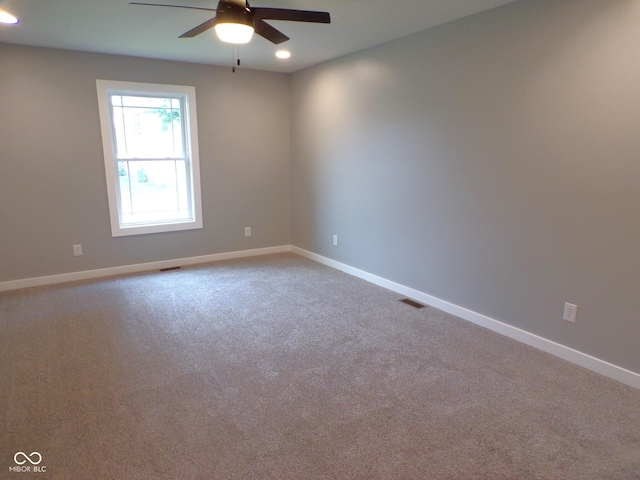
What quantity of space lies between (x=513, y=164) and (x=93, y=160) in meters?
4.10

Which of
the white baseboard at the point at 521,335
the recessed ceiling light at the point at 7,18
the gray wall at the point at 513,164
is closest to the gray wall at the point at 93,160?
the recessed ceiling light at the point at 7,18

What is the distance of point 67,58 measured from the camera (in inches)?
162

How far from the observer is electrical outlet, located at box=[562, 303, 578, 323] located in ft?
8.87

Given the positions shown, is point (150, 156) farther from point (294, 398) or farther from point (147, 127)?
point (294, 398)

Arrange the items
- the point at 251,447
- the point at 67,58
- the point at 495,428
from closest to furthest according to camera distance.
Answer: the point at 251,447
the point at 495,428
the point at 67,58

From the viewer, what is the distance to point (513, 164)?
294 cm

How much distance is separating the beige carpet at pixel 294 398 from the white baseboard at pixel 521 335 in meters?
0.08

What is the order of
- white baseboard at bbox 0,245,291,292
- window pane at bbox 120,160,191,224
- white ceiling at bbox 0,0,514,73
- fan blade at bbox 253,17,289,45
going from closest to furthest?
1. fan blade at bbox 253,17,289,45
2. white ceiling at bbox 0,0,514,73
3. white baseboard at bbox 0,245,291,292
4. window pane at bbox 120,160,191,224

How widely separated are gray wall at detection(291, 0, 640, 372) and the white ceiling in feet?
0.86

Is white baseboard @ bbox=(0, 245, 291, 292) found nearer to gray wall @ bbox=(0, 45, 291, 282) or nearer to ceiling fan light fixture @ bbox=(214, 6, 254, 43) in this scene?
gray wall @ bbox=(0, 45, 291, 282)

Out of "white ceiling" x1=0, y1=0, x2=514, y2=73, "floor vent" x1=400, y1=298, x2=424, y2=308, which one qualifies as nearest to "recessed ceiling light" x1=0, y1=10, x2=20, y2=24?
"white ceiling" x1=0, y1=0, x2=514, y2=73

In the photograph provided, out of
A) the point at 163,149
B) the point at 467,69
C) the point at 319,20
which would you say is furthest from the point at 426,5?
the point at 163,149

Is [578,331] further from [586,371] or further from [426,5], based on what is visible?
[426,5]

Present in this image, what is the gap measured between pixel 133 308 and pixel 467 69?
345cm
